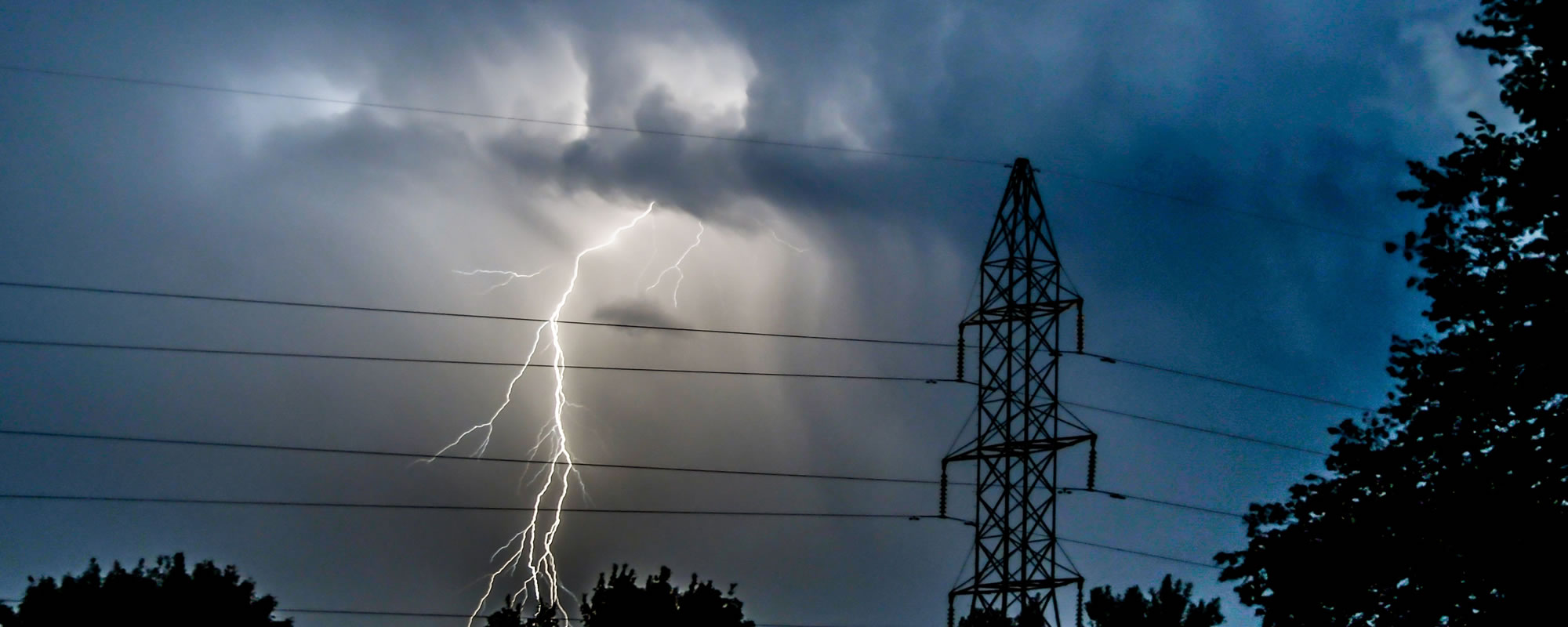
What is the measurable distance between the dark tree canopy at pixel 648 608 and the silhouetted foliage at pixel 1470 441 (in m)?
15.0

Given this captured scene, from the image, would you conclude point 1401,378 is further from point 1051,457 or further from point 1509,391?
point 1051,457

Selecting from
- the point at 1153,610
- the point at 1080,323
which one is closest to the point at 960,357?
the point at 1080,323

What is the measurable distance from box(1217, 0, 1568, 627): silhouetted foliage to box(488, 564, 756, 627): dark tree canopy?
1503 cm

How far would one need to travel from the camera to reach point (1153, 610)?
43.0 metres

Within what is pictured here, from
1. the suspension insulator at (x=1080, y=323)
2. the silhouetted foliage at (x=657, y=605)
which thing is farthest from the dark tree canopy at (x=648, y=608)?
the suspension insulator at (x=1080, y=323)

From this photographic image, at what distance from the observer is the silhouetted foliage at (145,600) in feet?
86.1

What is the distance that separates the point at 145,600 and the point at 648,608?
10.6 meters

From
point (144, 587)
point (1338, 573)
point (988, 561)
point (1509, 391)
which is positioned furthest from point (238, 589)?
point (1509, 391)

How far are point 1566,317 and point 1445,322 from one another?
1.47m

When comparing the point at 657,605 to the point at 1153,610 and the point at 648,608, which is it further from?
the point at 1153,610

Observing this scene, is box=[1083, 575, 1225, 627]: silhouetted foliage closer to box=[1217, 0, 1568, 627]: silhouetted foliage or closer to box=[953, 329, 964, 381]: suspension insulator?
box=[953, 329, 964, 381]: suspension insulator

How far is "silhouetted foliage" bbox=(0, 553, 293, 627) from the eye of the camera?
2625 cm

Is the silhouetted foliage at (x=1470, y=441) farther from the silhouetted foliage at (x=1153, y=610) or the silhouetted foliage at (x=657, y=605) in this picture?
the silhouetted foliage at (x=1153, y=610)

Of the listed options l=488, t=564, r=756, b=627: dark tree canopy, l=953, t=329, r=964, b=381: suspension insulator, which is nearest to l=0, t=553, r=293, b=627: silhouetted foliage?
l=488, t=564, r=756, b=627: dark tree canopy
